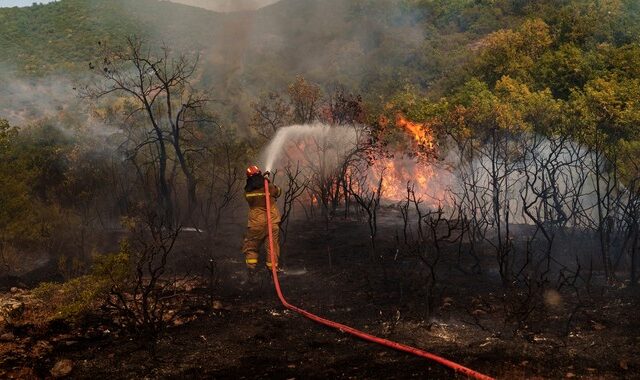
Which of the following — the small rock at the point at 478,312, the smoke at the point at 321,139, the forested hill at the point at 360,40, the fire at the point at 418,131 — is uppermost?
the forested hill at the point at 360,40

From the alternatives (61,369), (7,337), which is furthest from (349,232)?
(61,369)

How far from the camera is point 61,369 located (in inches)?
220

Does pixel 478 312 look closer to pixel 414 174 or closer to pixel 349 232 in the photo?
pixel 349 232

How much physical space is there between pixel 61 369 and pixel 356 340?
10.7 ft

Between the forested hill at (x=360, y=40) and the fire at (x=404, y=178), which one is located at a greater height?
the forested hill at (x=360, y=40)

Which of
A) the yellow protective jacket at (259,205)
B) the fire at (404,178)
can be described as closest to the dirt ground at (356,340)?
the yellow protective jacket at (259,205)

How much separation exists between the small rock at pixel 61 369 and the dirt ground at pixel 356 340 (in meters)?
0.09

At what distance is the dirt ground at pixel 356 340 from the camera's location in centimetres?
552

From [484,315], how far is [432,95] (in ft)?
103

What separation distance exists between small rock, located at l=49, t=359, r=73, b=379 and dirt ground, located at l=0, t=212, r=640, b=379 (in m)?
0.09

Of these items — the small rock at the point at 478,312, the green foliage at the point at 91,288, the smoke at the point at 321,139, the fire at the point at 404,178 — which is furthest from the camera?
the fire at the point at 404,178

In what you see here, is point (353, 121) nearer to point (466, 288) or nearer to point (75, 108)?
point (466, 288)

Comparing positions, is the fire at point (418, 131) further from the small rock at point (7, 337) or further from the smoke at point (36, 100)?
the smoke at point (36, 100)

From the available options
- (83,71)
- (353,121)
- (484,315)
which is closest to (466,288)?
(484,315)
